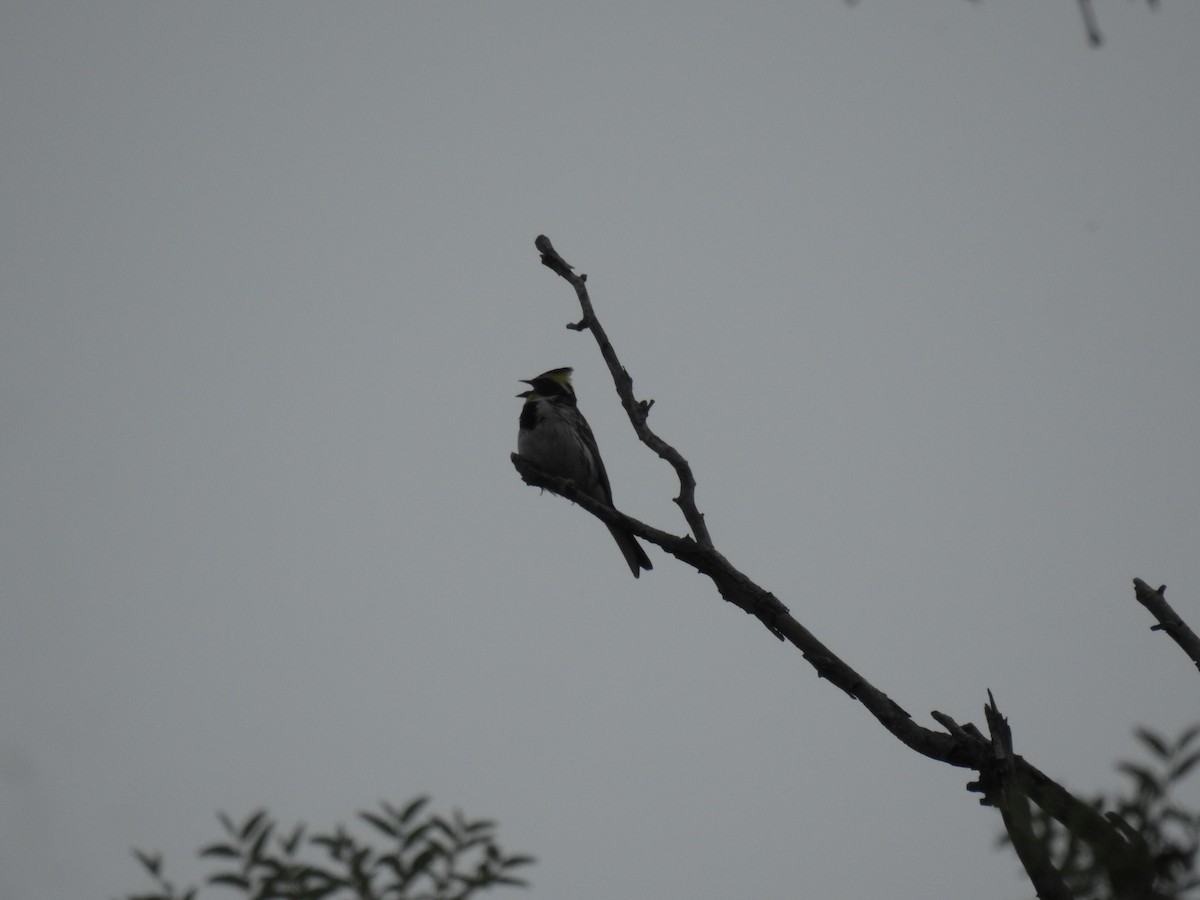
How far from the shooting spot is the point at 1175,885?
229 centimetres

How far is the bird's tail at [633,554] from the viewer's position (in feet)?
26.6

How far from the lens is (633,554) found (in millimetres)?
8219

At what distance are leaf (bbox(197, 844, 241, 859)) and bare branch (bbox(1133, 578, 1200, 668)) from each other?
3430 mm

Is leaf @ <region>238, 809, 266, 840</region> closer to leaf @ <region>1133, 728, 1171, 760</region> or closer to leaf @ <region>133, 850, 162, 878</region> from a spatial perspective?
leaf @ <region>133, 850, 162, 878</region>

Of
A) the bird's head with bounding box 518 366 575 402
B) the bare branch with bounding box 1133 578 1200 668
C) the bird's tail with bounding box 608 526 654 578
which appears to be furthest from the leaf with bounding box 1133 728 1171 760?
the bird's head with bounding box 518 366 575 402

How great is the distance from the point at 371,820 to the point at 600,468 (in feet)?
21.4

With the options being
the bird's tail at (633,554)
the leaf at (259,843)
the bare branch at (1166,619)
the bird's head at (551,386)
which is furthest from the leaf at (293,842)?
the bird's head at (551,386)

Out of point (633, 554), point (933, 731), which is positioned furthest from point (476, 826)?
point (633, 554)

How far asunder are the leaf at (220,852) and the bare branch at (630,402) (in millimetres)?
2510

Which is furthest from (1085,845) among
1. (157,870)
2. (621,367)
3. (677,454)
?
(621,367)

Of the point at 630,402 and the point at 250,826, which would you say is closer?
Answer: the point at 250,826

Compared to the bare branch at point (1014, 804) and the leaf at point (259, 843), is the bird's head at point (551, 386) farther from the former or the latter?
the leaf at point (259, 843)

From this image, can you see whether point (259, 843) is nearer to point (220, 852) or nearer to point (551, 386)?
point (220, 852)

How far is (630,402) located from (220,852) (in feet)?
10.6
